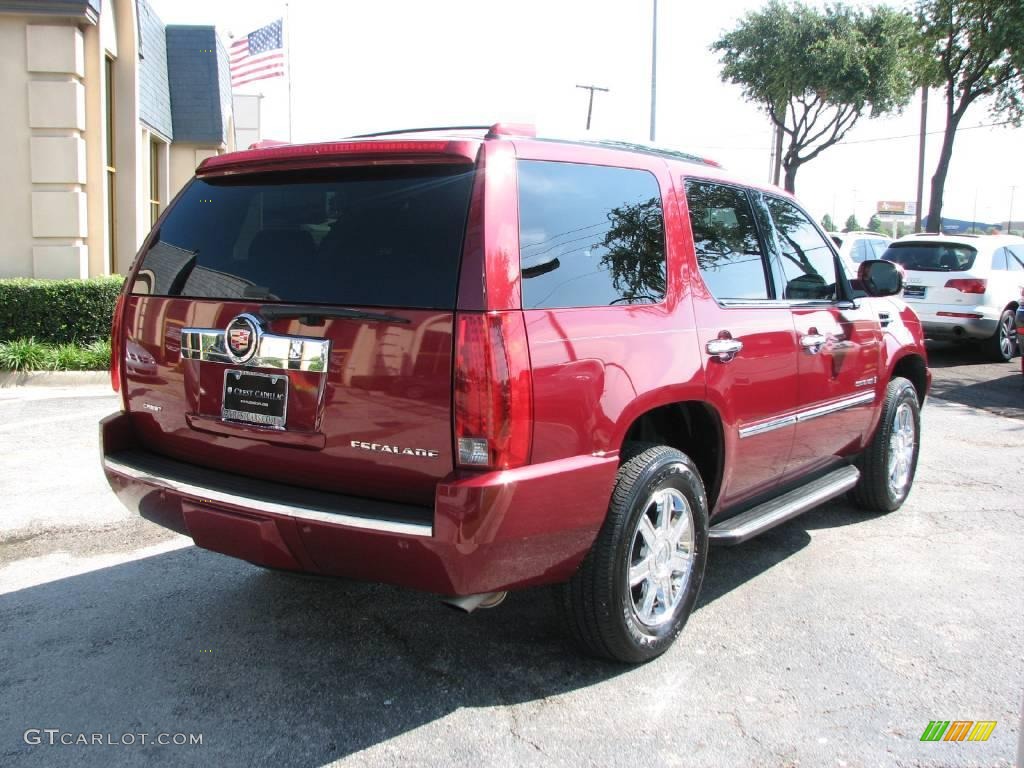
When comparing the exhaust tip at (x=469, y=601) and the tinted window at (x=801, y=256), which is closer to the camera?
the exhaust tip at (x=469, y=601)

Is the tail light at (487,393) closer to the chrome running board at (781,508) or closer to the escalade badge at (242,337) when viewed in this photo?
the escalade badge at (242,337)

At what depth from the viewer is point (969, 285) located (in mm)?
12961

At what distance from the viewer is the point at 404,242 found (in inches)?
121

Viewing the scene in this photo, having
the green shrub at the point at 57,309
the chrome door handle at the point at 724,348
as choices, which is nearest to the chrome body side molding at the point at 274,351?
the chrome door handle at the point at 724,348

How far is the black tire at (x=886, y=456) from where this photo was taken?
537cm

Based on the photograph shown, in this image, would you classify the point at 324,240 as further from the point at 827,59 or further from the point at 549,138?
the point at 827,59

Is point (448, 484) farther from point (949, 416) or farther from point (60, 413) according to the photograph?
point (949, 416)

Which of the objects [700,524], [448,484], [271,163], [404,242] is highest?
[271,163]

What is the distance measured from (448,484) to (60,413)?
6698 millimetres

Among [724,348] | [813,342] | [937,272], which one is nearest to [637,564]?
[724,348]

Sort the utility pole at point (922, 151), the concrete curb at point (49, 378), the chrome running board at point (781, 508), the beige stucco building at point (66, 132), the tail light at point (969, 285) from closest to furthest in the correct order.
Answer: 1. the chrome running board at point (781, 508)
2. the concrete curb at point (49, 378)
3. the beige stucco building at point (66, 132)
4. the tail light at point (969, 285)
5. the utility pole at point (922, 151)

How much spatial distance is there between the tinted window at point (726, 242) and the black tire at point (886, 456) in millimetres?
1576

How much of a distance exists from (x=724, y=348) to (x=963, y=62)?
73.8ft

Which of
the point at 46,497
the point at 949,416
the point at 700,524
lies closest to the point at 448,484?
the point at 700,524
